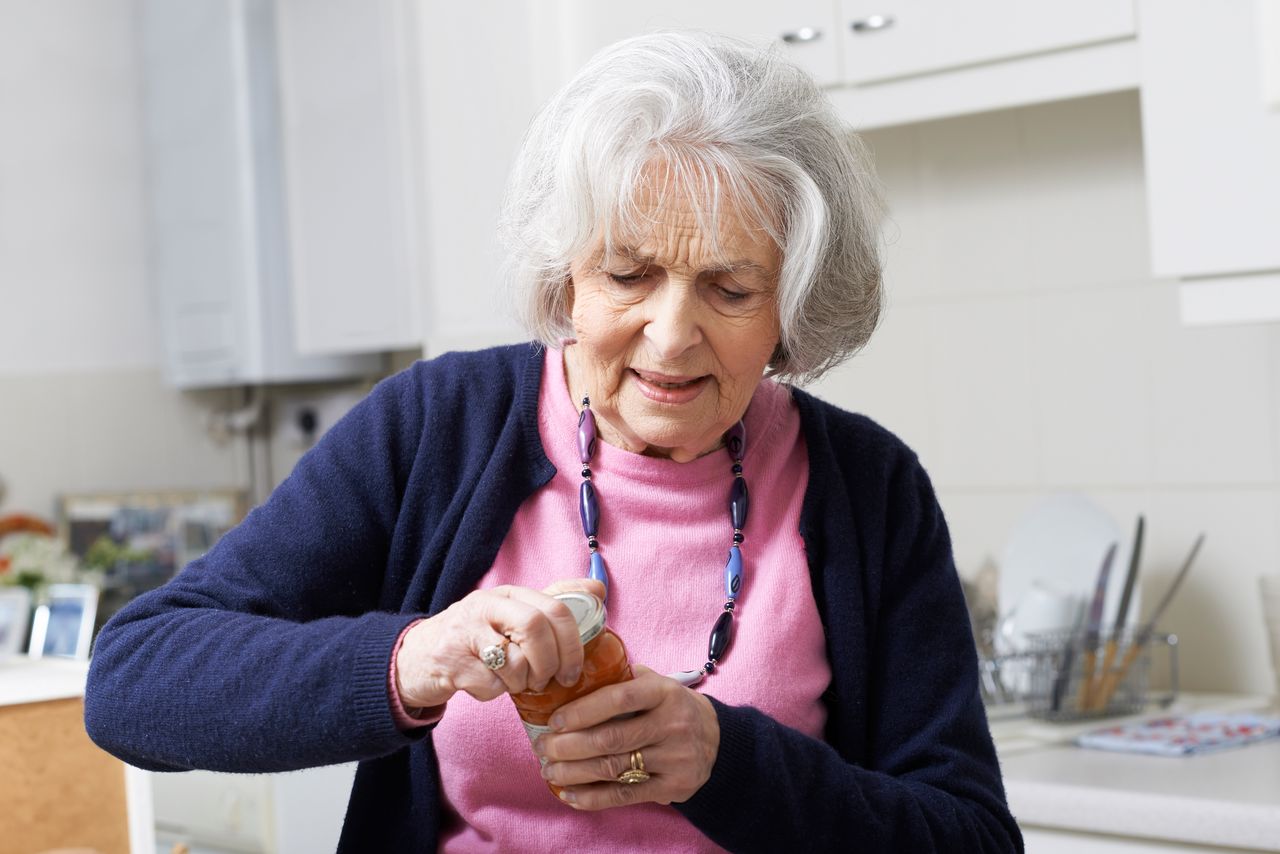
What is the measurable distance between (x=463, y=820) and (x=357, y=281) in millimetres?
1955

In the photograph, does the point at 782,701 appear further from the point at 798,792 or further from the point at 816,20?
the point at 816,20

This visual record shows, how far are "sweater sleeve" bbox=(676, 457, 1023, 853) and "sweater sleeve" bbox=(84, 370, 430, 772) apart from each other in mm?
219

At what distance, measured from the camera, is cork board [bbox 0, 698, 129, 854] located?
4.12 ft

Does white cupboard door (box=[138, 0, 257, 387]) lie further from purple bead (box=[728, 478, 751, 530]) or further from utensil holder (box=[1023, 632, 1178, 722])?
purple bead (box=[728, 478, 751, 530])

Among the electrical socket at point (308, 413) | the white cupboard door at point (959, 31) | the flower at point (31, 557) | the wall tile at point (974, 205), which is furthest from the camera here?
the electrical socket at point (308, 413)

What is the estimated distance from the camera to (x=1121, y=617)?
1.96m

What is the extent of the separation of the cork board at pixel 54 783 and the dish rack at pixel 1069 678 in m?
1.12

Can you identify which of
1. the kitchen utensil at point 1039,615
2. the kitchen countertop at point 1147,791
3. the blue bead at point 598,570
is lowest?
the kitchen countertop at point 1147,791

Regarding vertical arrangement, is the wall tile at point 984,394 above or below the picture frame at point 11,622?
above

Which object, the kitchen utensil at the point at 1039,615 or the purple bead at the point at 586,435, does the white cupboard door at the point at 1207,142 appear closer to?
the kitchen utensil at the point at 1039,615

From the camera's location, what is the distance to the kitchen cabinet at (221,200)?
3.13 metres

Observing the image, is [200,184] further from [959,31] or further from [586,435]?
[586,435]

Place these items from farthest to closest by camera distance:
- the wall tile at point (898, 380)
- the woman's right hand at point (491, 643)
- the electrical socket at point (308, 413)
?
the electrical socket at point (308, 413)
the wall tile at point (898, 380)
the woman's right hand at point (491, 643)

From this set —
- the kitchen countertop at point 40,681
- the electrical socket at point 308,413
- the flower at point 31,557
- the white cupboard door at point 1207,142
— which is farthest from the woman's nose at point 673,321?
the electrical socket at point 308,413
